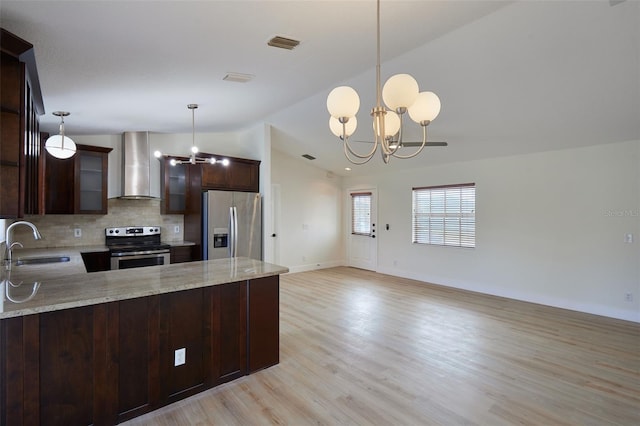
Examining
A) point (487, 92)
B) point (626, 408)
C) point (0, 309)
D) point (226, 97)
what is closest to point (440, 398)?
point (626, 408)

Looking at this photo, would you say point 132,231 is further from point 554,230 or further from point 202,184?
point 554,230

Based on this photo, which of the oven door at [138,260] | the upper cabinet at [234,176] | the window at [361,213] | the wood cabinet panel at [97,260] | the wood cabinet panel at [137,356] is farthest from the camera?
the window at [361,213]

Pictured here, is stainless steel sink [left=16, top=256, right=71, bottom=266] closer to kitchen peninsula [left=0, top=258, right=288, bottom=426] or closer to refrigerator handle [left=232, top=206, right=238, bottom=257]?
kitchen peninsula [left=0, top=258, right=288, bottom=426]

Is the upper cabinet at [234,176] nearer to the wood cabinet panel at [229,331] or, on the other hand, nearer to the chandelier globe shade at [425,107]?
the wood cabinet panel at [229,331]

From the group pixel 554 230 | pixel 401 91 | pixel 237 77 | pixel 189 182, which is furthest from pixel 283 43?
pixel 554 230

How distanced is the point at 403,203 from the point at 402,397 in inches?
186

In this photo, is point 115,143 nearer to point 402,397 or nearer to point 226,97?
point 226,97

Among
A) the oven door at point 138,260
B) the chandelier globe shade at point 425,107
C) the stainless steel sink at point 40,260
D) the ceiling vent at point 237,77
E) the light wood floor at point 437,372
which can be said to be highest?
the ceiling vent at point 237,77

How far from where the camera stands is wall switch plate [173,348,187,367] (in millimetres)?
2342

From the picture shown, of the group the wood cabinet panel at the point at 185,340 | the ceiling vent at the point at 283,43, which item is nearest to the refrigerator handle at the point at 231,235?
the wood cabinet panel at the point at 185,340

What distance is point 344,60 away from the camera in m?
3.11

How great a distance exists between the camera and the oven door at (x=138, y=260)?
439cm

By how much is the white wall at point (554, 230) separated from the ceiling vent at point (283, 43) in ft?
13.6

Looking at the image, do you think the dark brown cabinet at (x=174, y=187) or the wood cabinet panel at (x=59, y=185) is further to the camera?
the dark brown cabinet at (x=174, y=187)
